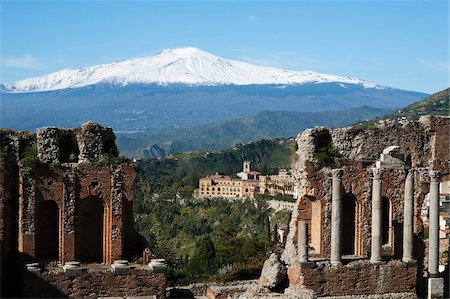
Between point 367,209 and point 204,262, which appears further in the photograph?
point 204,262

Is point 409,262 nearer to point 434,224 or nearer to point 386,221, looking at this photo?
point 434,224

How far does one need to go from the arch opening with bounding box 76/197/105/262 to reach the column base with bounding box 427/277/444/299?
1224cm

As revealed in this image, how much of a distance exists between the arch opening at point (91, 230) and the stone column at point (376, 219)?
9.95 metres

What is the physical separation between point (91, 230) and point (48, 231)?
152 centimetres

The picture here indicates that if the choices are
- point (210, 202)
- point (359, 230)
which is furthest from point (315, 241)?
point (210, 202)

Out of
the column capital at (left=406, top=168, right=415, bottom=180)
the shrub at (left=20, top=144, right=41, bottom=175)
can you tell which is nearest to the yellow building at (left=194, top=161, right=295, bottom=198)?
the column capital at (left=406, top=168, right=415, bottom=180)

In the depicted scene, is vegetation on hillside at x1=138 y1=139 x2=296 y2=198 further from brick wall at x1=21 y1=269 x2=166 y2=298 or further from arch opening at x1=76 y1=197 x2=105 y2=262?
brick wall at x1=21 y1=269 x2=166 y2=298

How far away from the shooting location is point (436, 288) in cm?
2869

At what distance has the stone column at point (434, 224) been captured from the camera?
28641 millimetres

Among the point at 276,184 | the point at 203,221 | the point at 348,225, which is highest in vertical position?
the point at 348,225

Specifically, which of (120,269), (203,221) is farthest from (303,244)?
(203,221)

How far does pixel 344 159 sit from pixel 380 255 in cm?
387

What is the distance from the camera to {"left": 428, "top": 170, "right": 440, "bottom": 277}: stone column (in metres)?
28.6

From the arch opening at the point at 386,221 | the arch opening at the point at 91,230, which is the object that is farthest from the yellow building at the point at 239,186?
the arch opening at the point at 91,230
